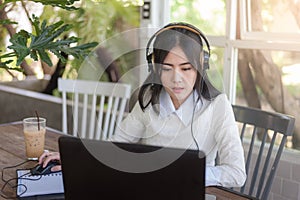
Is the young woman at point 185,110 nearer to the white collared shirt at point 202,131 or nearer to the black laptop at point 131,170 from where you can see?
the white collared shirt at point 202,131

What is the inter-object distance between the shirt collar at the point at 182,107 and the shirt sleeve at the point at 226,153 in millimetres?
92

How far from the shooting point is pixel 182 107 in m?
1.71

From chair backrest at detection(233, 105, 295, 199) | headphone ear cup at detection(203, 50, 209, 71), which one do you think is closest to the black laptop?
headphone ear cup at detection(203, 50, 209, 71)

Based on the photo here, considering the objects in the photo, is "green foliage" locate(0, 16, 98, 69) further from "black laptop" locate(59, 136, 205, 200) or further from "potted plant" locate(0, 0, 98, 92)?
"black laptop" locate(59, 136, 205, 200)

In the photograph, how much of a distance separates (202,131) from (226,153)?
143 millimetres

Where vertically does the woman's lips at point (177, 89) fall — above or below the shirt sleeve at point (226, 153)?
above

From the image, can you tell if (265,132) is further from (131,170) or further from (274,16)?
(131,170)

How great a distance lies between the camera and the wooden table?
1466 mm

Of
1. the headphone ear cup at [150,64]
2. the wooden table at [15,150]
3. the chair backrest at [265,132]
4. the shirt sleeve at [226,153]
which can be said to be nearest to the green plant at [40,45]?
the headphone ear cup at [150,64]

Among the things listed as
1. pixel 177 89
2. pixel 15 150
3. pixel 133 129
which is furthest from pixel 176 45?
pixel 15 150

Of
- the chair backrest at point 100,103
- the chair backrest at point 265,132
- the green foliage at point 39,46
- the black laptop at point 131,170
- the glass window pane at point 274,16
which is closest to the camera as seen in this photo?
the black laptop at point 131,170

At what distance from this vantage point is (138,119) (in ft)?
6.03

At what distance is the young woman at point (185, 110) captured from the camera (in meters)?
1.54

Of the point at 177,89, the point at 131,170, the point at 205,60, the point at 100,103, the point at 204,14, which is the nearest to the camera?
the point at 131,170
